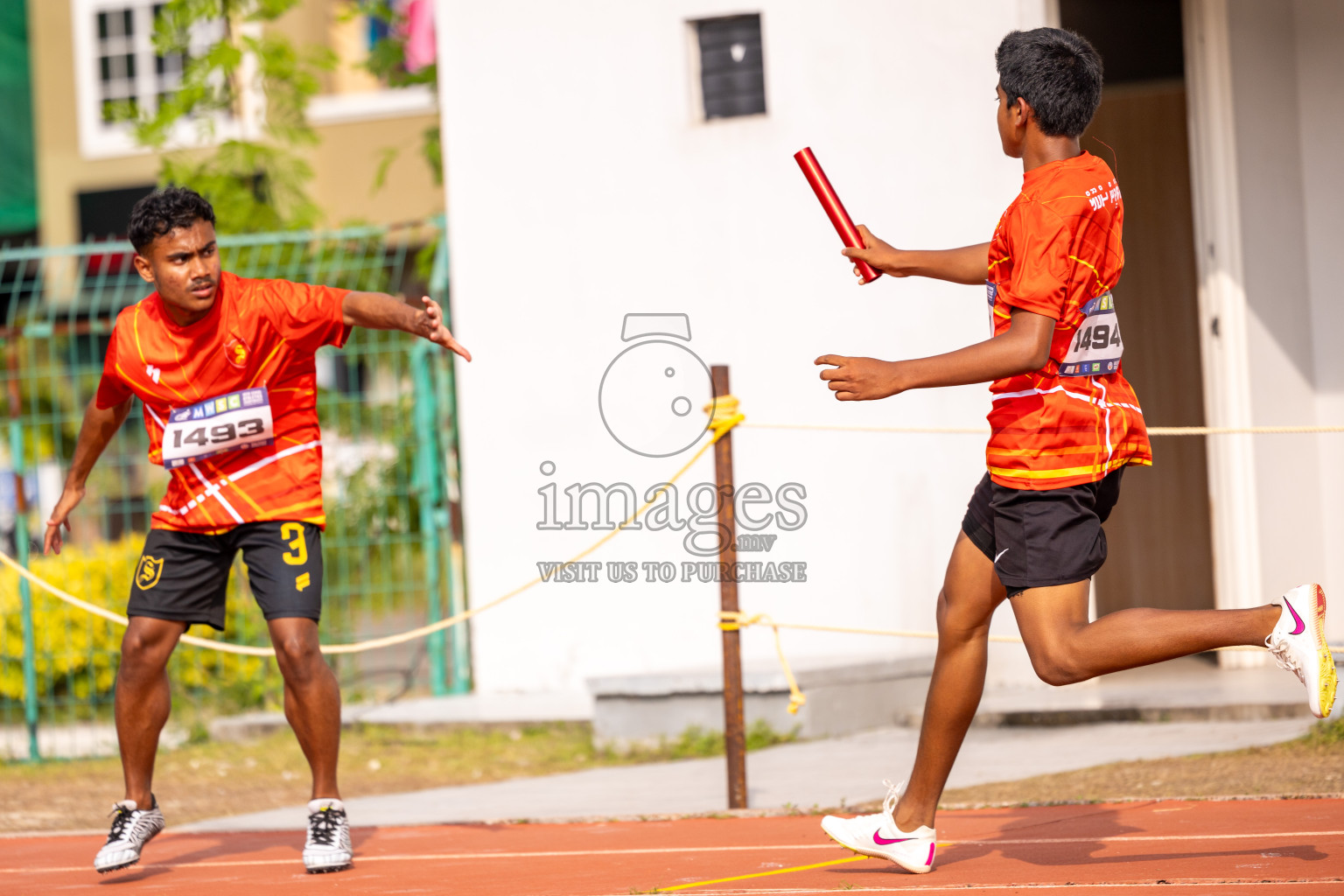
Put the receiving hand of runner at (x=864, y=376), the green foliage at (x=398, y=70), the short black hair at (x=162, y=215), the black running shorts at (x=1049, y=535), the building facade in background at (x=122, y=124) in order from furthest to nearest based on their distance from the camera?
the building facade in background at (x=122, y=124), the green foliage at (x=398, y=70), the short black hair at (x=162, y=215), the black running shorts at (x=1049, y=535), the receiving hand of runner at (x=864, y=376)

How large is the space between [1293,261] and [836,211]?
15.2ft

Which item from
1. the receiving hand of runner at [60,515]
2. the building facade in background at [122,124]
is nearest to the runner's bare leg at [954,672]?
the receiving hand of runner at [60,515]

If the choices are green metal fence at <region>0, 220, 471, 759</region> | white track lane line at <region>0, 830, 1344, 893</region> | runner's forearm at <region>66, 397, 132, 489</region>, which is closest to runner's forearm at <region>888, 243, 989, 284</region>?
white track lane line at <region>0, 830, 1344, 893</region>

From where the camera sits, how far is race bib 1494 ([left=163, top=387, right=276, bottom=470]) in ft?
15.0

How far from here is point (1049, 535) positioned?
139 inches

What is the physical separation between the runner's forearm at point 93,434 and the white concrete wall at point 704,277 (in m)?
3.49

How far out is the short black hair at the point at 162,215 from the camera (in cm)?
451

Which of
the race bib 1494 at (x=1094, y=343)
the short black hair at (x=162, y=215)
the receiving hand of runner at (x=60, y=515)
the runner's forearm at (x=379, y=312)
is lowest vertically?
the receiving hand of runner at (x=60, y=515)

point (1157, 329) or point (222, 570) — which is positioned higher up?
point (1157, 329)

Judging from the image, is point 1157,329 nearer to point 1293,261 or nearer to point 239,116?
point 1293,261

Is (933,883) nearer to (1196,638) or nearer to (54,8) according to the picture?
(1196,638)

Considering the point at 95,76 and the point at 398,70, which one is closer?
the point at 398,70

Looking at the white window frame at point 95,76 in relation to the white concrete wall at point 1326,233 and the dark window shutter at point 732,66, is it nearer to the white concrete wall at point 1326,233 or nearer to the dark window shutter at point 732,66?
the dark window shutter at point 732,66

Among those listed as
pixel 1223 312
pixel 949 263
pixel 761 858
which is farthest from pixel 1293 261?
pixel 761 858
